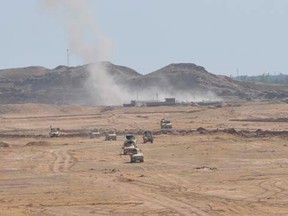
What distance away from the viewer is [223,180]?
149 ft

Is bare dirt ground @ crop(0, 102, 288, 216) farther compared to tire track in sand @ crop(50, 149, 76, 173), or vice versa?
tire track in sand @ crop(50, 149, 76, 173)

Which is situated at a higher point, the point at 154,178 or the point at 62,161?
the point at 62,161

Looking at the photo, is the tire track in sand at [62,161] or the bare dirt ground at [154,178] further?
the tire track in sand at [62,161]

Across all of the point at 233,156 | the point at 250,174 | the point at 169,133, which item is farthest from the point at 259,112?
the point at 250,174

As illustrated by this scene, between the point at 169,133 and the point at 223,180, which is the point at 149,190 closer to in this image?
the point at 223,180

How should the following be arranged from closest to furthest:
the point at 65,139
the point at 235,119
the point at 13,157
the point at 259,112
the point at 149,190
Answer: the point at 149,190 → the point at 13,157 → the point at 65,139 → the point at 235,119 → the point at 259,112

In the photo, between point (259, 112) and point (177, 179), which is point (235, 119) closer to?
point (259, 112)

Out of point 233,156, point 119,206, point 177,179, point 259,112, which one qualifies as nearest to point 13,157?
point 233,156

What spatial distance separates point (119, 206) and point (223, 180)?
11.9 meters

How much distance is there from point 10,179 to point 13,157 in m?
20.0

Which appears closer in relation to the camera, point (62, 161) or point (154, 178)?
point (154, 178)

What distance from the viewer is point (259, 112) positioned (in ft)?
518

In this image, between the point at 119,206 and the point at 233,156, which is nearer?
the point at 119,206

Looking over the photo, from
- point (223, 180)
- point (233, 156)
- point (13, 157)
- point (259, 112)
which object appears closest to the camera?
point (223, 180)
